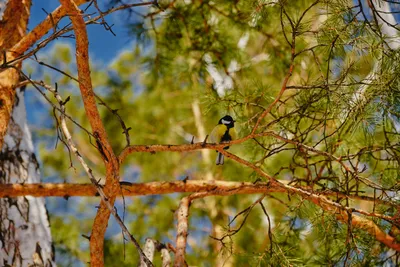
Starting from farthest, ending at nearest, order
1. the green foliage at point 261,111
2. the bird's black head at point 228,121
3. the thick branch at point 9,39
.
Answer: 1. the bird's black head at point 228,121
2. the thick branch at point 9,39
3. the green foliage at point 261,111

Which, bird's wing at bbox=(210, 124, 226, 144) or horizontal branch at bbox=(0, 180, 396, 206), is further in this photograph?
bird's wing at bbox=(210, 124, 226, 144)

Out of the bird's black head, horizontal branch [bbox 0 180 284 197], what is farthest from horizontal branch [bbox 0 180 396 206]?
the bird's black head

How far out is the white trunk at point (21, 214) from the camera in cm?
187

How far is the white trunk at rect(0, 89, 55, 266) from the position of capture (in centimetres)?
187

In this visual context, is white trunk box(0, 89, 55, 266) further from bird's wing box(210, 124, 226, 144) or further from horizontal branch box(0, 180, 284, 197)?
bird's wing box(210, 124, 226, 144)

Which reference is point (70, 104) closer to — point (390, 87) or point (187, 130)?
point (187, 130)

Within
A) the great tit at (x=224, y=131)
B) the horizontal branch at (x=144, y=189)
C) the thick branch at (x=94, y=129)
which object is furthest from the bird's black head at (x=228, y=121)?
the thick branch at (x=94, y=129)

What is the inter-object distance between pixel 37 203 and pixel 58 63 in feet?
10.8

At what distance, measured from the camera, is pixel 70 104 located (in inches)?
200

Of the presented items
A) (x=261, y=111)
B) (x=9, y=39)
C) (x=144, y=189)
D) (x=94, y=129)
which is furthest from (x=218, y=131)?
(x=9, y=39)

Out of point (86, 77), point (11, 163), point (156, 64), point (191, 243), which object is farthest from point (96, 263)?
point (191, 243)

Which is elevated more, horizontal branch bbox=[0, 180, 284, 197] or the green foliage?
the green foliage

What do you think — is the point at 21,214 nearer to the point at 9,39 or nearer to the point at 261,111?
the point at 9,39

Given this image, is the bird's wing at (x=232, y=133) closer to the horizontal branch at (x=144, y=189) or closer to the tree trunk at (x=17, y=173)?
the horizontal branch at (x=144, y=189)
